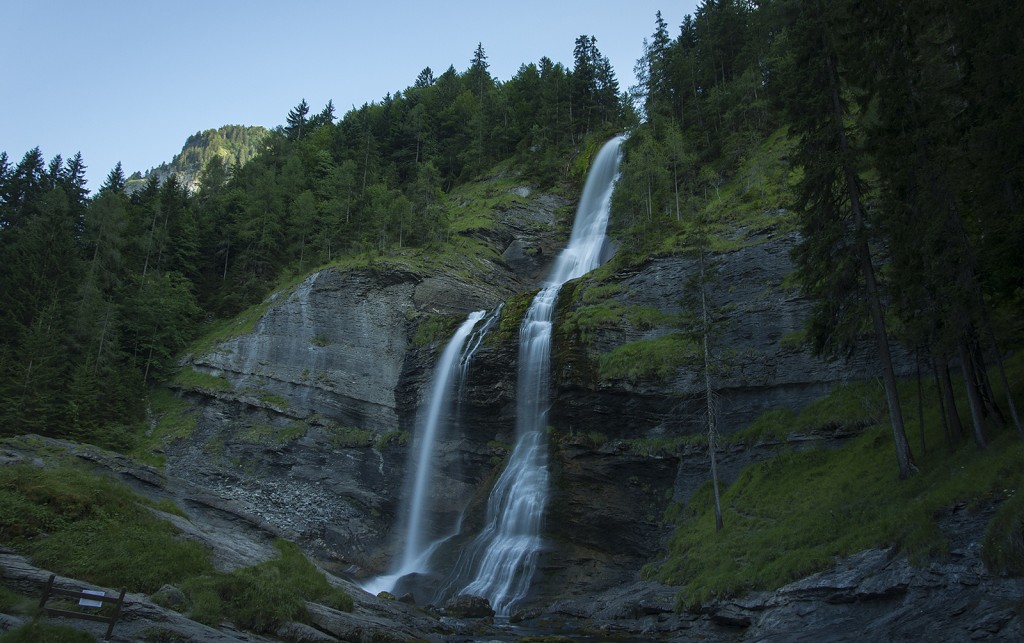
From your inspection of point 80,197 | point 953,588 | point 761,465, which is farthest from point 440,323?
point 80,197

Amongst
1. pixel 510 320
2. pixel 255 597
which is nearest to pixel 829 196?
pixel 510 320

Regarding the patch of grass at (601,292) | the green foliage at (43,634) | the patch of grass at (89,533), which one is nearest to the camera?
the green foliage at (43,634)

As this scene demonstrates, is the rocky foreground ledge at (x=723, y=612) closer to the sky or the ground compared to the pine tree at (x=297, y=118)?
closer to the ground

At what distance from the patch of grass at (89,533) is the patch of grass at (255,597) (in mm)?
988

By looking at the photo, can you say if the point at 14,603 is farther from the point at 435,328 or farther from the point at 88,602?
the point at 435,328

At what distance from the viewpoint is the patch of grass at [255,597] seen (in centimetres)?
1305

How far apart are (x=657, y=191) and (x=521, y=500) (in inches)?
1036

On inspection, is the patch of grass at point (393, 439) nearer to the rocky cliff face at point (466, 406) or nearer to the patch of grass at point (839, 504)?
the rocky cliff face at point (466, 406)

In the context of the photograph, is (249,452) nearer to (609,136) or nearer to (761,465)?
(761,465)

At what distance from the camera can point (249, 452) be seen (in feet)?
115

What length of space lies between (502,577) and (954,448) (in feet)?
55.5

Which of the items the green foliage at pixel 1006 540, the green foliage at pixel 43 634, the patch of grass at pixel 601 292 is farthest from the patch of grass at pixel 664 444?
the green foliage at pixel 43 634

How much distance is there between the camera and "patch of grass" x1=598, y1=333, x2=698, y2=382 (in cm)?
2888

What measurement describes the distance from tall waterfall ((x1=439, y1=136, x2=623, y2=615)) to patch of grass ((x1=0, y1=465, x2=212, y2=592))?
42.2ft
